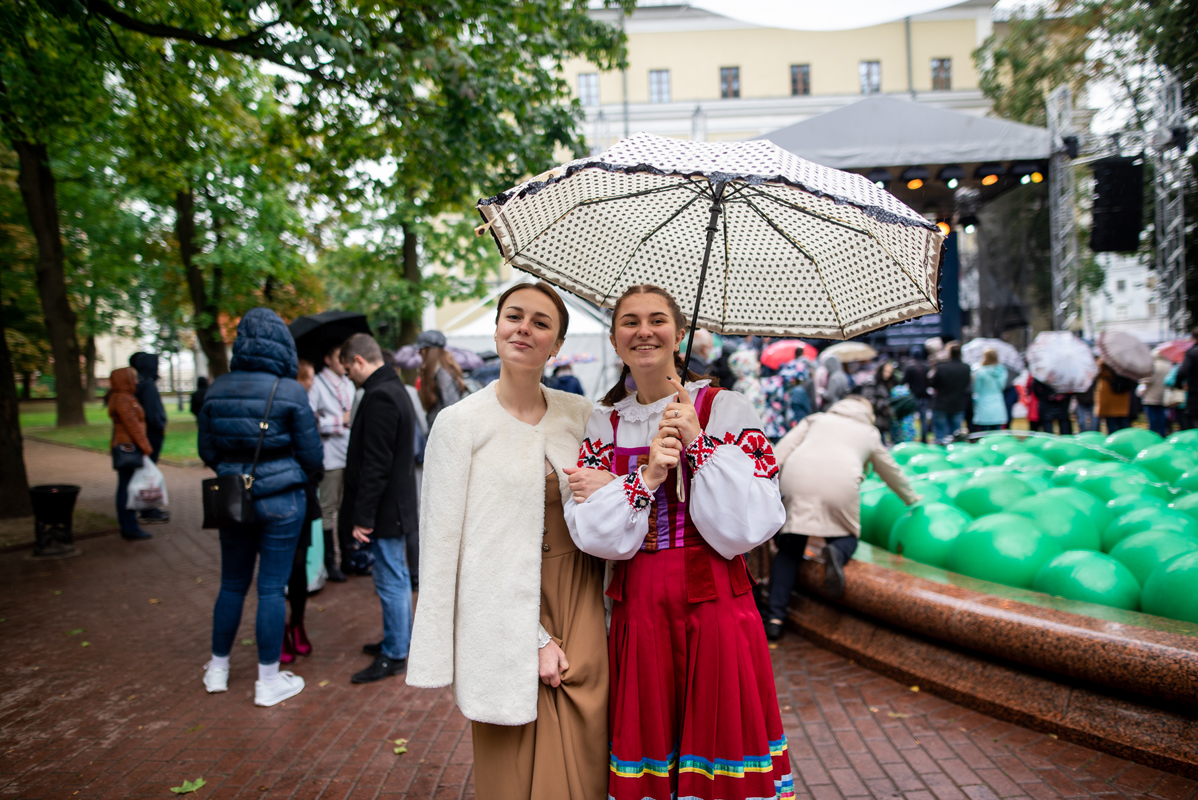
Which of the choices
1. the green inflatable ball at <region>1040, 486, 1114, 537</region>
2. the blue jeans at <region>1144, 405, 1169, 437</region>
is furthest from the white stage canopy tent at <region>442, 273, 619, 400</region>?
the green inflatable ball at <region>1040, 486, 1114, 537</region>

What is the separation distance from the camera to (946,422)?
11914 mm

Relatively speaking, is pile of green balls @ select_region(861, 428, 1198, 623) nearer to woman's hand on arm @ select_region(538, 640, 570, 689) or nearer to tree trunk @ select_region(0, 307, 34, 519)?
woman's hand on arm @ select_region(538, 640, 570, 689)

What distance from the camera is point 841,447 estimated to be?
4562 millimetres

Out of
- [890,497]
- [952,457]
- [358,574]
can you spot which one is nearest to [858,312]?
[890,497]

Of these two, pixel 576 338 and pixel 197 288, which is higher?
pixel 197 288

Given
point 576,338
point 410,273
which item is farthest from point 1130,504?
point 410,273

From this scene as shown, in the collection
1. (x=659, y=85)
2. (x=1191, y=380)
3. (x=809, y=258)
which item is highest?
(x=659, y=85)

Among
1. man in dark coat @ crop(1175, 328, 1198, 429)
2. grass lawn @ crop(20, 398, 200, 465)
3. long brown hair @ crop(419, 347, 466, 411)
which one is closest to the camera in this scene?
long brown hair @ crop(419, 347, 466, 411)

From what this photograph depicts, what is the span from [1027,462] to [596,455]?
5.27 meters

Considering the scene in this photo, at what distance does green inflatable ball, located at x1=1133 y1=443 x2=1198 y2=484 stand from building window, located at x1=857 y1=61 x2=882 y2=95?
3635cm

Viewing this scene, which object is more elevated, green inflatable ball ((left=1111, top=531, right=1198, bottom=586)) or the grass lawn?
green inflatable ball ((left=1111, top=531, right=1198, bottom=586))

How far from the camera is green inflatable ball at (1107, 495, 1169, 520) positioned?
14.5ft

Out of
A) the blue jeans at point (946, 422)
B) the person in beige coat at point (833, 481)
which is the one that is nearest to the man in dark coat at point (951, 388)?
the blue jeans at point (946, 422)

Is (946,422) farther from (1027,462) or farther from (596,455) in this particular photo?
(596,455)
